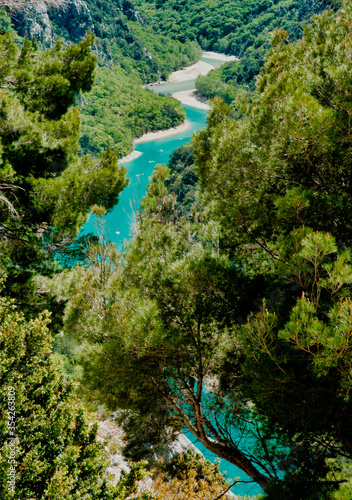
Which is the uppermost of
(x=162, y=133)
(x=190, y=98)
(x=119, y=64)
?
(x=119, y=64)

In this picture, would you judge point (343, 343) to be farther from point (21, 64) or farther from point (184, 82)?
point (184, 82)

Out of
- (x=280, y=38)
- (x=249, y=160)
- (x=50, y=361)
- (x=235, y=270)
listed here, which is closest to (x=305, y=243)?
(x=235, y=270)

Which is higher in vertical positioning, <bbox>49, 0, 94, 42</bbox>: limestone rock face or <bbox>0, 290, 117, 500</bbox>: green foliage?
<bbox>49, 0, 94, 42</bbox>: limestone rock face

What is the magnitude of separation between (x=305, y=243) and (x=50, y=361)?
2.27 metres

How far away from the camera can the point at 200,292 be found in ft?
9.77

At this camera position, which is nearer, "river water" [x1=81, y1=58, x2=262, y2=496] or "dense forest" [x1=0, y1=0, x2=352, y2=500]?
"dense forest" [x1=0, y1=0, x2=352, y2=500]

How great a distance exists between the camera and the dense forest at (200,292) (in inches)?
86.7

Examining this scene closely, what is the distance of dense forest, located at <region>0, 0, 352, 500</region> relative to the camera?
2203 mm

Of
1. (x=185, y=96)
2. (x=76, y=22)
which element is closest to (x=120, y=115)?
(x=185, y=96)

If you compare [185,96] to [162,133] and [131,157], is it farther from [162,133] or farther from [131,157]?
[131,157]

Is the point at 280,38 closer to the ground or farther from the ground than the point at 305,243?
farther from the ground

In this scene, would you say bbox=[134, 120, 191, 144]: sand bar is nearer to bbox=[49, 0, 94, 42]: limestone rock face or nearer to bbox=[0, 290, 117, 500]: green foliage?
bbox=[49, 0, 94, 42]: limestone rock face

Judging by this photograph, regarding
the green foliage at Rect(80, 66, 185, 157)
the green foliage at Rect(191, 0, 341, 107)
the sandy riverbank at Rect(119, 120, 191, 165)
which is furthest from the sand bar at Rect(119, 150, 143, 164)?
the green foliage at Rect(191, 0, 341, 107)

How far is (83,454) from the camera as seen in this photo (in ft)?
9.71
